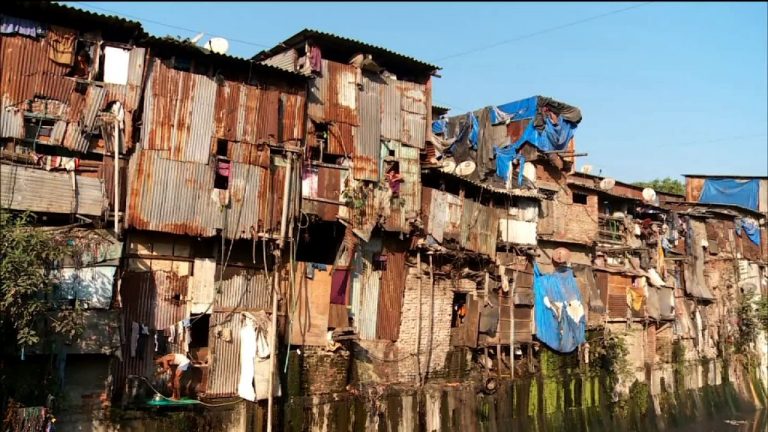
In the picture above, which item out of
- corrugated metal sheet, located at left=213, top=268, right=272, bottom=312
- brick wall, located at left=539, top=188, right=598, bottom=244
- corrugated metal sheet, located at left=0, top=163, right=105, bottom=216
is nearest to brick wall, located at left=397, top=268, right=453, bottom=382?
corrugated metal sheet, located at left=213, top=268, right=272, bottom=312

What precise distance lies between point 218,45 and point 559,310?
15.0 meters

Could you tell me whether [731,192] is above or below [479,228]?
above

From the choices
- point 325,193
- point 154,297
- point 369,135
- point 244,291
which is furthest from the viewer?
point 369,135

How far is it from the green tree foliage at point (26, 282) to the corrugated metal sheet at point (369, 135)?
309 inches

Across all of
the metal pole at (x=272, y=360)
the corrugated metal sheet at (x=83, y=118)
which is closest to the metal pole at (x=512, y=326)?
the metal pole at (x=272, y=360)

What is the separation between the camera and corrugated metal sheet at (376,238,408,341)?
17328mm

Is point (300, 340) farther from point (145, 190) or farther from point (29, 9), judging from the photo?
point (29, 9)

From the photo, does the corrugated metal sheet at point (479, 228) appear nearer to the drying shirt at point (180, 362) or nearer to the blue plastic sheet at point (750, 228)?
the drying shirt at point (180, 362)

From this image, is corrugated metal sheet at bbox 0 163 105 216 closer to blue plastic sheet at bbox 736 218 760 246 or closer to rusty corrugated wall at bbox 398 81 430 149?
rusty corrugated wall at bbox 398 81 430 149

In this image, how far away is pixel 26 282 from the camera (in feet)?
35.5

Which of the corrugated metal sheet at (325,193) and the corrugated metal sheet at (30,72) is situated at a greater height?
the corrugated metal sheet at (30,72)

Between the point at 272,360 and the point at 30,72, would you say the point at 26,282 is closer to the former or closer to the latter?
the point at 30,72

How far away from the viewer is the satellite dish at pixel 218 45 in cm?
1467

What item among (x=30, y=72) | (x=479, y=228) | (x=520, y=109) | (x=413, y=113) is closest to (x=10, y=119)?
(x=30, y=72)
